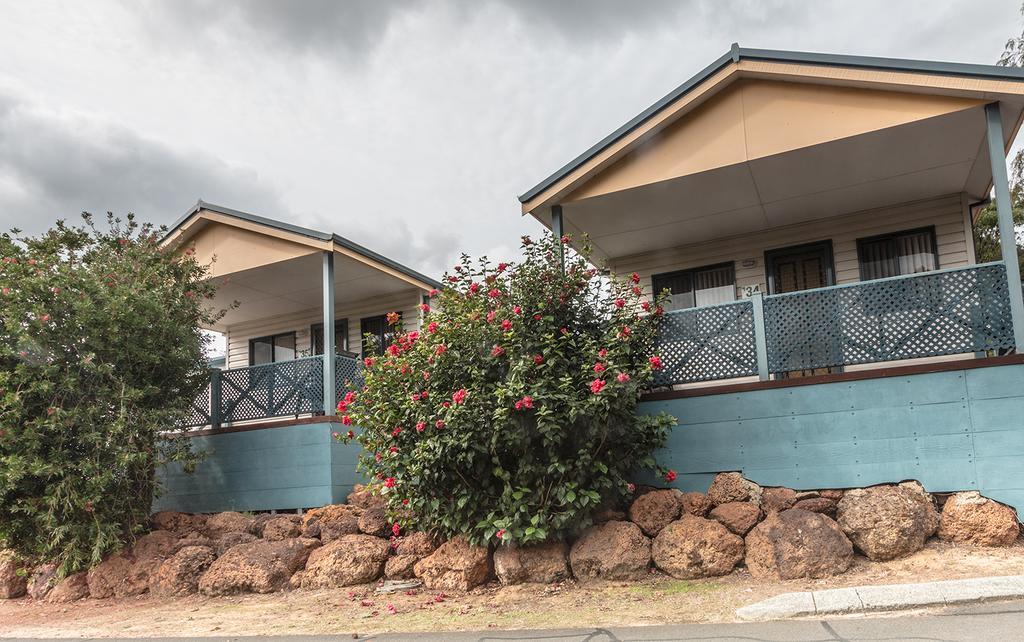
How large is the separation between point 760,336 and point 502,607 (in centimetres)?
432

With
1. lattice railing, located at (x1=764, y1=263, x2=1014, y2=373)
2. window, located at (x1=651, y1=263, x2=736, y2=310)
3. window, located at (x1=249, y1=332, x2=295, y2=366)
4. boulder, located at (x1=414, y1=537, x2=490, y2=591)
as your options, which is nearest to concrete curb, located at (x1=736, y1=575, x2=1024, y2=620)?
lattice railing, located at (x1=764, y1=263, x2=1014, y2=373)

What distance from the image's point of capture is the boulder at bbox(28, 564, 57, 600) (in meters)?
9.60

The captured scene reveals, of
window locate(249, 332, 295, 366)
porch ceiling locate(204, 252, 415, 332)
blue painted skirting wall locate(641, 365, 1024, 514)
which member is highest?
porch ceiling locate(204, 252, 415, 332)

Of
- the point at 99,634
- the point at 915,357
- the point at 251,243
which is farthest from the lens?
the point at 251,243

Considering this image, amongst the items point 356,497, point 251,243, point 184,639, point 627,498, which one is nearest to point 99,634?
point 184,639

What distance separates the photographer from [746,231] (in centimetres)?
1172

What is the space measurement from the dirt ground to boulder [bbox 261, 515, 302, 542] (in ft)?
4.68

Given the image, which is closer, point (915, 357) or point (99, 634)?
point (99, 634)

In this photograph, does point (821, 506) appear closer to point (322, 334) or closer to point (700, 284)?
point (700, 284)

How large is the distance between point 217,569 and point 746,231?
9.02 m

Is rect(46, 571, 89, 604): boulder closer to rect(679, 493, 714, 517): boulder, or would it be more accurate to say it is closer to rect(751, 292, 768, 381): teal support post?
rect(679, 493, 714, 517): boulder

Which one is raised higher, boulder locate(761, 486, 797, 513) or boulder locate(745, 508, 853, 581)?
boulder locate(761, 486, 797, 513)

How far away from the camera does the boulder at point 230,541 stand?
945cm

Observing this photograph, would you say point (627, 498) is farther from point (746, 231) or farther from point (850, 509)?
point (746, 231)
